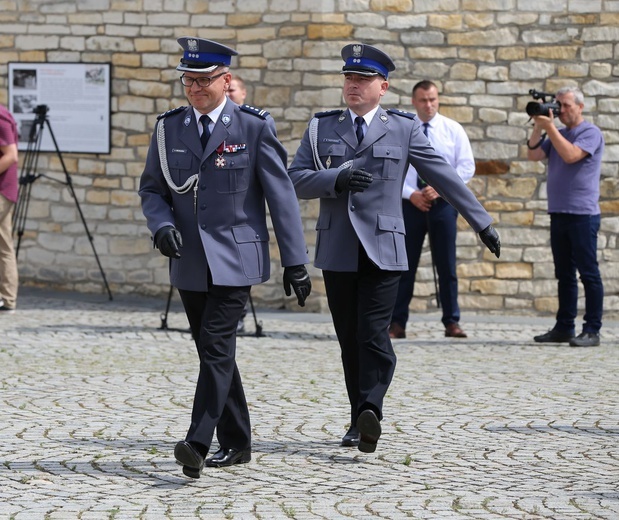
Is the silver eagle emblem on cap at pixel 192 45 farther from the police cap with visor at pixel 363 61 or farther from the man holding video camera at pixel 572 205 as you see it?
the man holding video camera at pixel 572 205

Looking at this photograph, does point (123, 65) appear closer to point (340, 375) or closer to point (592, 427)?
point (340, 375)

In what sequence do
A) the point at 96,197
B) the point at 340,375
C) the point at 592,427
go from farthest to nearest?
1. the point at 96,197
2. the point at 340,375
3. the point at 592,427

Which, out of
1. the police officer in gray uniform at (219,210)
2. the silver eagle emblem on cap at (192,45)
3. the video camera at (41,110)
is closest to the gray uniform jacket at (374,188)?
the police officer in gray uniform at (219,210)

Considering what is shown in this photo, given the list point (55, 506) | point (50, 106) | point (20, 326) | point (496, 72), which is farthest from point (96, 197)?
point (55, 506)

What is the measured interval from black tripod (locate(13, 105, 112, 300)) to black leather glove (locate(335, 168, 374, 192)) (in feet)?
21.6

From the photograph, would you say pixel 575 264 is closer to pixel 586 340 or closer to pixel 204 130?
pixel 586 340

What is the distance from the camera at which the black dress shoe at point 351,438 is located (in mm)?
6215

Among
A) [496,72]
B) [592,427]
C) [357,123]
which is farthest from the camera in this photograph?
[496,72]

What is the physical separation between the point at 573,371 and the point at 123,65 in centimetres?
601

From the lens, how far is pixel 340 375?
28.0ft

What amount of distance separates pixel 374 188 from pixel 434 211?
4.24 meters

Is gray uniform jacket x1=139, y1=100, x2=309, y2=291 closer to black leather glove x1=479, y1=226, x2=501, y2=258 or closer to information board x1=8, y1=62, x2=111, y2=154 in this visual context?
black leather glove x1=479, y1=226, x2=501, y2=258

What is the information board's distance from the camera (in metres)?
13.1

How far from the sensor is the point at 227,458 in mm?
5762
